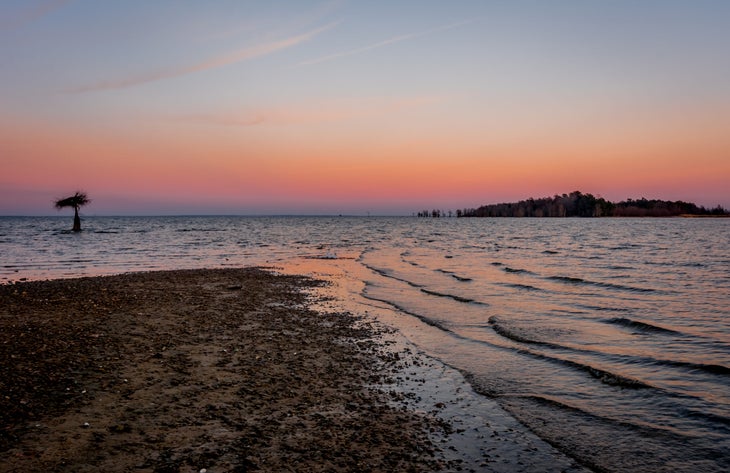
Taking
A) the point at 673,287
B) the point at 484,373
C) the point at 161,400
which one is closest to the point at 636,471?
the point at 484,373

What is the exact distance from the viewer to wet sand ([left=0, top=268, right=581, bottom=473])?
6.78 m

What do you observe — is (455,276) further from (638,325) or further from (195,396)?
(195,396)

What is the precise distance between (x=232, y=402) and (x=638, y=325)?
15460mm

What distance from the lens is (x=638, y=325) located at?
1747cm

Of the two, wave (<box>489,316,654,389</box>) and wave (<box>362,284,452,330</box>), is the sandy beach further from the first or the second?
wave (<box>489,316,654,389</box>)

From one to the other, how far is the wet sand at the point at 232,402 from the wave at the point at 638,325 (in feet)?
30.4

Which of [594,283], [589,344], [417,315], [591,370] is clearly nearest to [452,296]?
[417,315]

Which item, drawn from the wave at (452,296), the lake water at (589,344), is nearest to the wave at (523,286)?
the lake water at (589,344)

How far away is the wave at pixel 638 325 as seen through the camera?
1659 centimetres

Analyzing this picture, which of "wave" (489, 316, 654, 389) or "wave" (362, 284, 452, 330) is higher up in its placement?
"wave" (489, 316, 654, 389)

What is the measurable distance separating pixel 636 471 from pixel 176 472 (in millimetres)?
6726

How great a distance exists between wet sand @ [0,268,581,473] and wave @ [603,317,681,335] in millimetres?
9267

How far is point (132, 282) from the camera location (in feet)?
82.0

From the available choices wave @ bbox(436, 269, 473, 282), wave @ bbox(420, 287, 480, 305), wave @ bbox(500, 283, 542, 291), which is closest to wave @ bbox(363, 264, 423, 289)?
wave @ bbox(420, 287, 480, 305)
